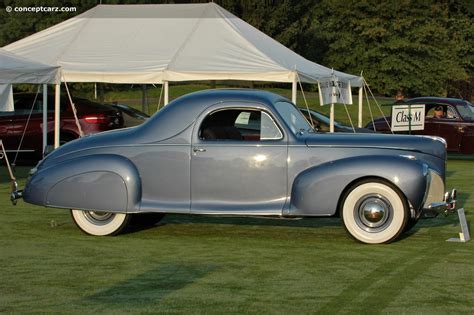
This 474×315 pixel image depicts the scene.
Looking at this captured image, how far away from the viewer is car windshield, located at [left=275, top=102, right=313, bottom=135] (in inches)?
433

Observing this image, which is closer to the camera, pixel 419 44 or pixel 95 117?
pixel 95 117

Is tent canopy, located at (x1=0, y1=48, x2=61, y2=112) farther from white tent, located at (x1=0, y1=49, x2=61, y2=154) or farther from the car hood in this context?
the car hood

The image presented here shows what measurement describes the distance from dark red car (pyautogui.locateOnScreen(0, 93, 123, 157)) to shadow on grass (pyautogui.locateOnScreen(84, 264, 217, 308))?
1270cm

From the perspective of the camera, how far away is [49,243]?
10.7 meters

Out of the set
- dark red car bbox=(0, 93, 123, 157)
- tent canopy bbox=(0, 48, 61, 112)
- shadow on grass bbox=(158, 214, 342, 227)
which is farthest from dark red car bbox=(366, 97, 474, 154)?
shadow on grass bbox=(158, 214, 342, 227)

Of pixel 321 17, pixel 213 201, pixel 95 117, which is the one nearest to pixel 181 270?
pixel 213 201

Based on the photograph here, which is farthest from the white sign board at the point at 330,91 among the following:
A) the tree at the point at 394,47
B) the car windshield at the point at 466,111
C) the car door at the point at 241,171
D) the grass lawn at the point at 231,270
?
the tree at the point at 394,47

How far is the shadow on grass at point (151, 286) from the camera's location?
764 centimetres

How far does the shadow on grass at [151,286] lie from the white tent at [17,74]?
26.9 feet

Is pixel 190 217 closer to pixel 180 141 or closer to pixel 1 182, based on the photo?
pixel 180 141

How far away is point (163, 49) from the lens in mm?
20672

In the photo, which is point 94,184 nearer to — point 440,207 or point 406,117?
point 440,207

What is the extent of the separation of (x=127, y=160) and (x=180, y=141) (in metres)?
0.61

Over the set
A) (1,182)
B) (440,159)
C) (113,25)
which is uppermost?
(113,25)
